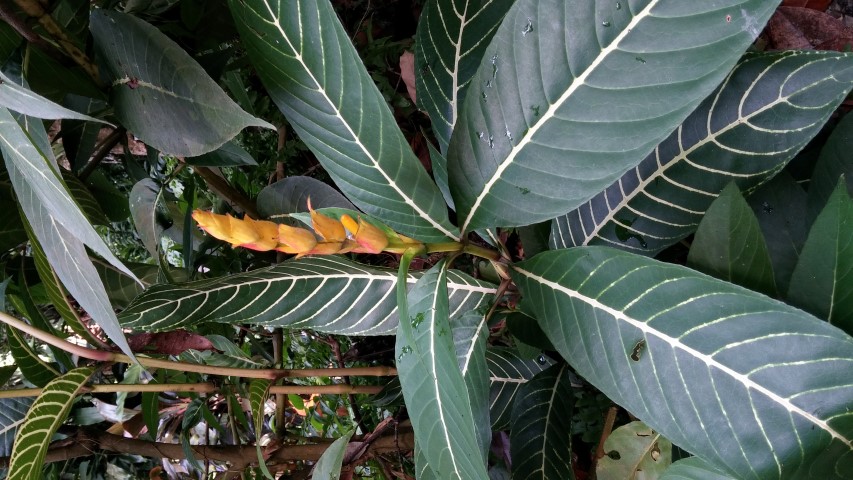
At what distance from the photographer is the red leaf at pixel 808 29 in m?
0.96

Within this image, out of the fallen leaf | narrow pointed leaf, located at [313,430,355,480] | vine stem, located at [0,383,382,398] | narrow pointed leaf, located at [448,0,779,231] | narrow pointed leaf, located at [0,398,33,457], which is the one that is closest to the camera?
narrow pointed leaf, located at [448,0,779,231]

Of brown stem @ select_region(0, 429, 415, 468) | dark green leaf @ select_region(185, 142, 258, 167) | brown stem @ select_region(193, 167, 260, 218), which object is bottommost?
brown stem @ select_region(0, 429, 415, 468)

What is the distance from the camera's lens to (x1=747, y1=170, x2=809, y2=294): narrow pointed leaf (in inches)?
31.6

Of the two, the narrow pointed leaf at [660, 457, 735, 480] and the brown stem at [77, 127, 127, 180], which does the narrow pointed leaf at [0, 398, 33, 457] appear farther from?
the narrow pointed leaf at [660, 457, 735, 480]

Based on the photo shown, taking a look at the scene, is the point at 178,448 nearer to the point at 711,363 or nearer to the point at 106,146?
the point at 106,146

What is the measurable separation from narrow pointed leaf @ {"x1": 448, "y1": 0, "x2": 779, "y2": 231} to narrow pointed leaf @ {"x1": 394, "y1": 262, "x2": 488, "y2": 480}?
0.15m

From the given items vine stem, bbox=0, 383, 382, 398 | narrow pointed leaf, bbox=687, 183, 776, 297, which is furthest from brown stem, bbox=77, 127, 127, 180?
narrow pointed leaf, bbox=687, 183, 776, 297

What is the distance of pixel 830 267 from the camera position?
0.63 metres

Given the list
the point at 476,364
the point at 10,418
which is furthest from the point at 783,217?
the point at 10,418

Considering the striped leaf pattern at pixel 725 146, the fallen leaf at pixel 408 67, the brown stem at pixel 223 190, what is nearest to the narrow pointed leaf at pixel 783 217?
the striped leaf pattern at pixel 725 146

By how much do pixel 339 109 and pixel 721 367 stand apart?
1.59ft

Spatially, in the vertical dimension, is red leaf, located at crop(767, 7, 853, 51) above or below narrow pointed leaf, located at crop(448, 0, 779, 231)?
above

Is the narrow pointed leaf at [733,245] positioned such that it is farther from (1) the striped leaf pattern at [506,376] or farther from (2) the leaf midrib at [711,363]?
(1) the striped leaf pattern at [506,376]

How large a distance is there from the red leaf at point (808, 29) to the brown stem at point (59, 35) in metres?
1.11
